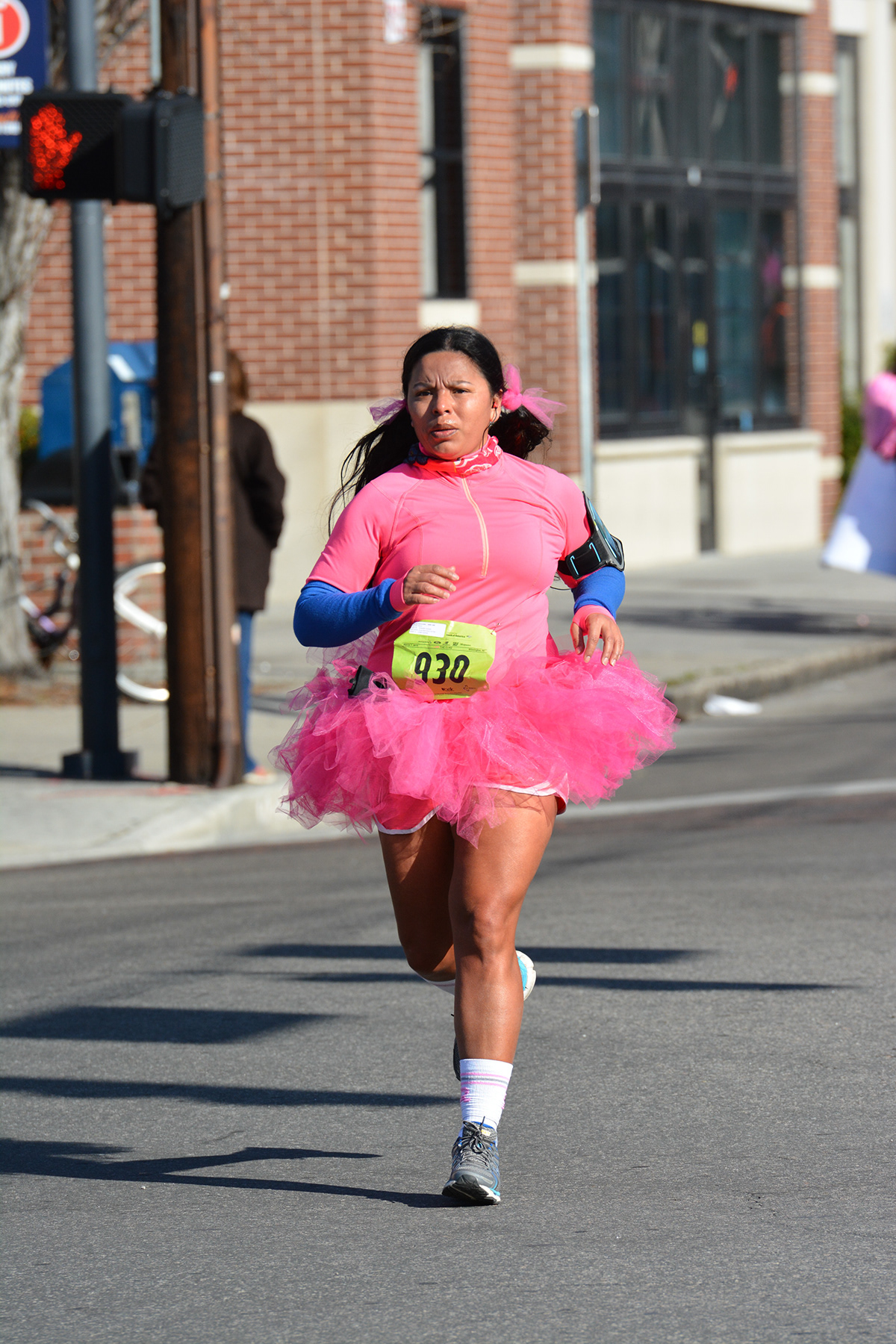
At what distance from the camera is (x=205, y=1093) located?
18.2ft

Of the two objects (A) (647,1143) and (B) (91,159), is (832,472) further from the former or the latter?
(A) (647,1143)

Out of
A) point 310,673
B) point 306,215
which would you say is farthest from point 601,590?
point 306,215

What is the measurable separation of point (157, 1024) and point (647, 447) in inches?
619

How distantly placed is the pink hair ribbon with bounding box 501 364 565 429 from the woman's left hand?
0.52 metres

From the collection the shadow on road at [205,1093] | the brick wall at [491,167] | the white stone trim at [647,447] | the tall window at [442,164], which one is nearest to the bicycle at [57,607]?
the tall window at [442,164]

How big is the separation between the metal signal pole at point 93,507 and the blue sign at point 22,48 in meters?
1.04

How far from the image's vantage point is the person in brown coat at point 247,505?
10.4 meters

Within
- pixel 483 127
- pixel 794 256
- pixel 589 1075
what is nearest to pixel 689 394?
pixel 794 256

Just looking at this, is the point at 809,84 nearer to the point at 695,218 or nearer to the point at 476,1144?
the point at 695,218

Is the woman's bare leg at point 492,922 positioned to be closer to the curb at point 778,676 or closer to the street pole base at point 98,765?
the street pole base at point 98,765

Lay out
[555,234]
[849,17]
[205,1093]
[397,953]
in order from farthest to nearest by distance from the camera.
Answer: [849,17]
[555,234]
[397,953]
[205,1093]

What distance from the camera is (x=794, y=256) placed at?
2403 cm

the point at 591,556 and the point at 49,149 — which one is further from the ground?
the point at 49,149

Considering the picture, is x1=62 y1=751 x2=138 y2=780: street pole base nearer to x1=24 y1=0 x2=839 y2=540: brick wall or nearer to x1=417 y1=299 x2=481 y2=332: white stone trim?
x1=24 y1=0 x2=839 y2=540: brick wall
